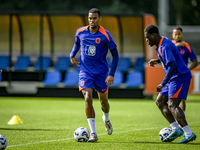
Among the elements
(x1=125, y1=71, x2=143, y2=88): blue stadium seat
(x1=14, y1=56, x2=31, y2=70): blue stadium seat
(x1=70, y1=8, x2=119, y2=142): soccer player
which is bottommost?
(x1=125, y1=71, x2=143, y2=88): blue stadium seat

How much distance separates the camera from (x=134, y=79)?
692 inches

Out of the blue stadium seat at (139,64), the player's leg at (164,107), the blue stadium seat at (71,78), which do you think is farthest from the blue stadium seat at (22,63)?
the player's leg at (164,107)

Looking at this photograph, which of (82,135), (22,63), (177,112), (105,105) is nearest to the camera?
(177,112)

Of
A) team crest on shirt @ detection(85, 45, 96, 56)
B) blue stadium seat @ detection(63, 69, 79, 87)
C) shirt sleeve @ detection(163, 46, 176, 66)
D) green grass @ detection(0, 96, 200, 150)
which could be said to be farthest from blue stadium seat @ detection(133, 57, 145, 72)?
shirt sleeve @ detection(163, 46, 176, 66)

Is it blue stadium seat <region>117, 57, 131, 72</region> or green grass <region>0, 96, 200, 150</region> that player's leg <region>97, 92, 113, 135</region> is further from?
blue stadium seat <region>117, 57, 131, 72</region>

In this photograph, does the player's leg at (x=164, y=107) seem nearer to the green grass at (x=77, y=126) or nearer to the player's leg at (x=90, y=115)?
the green grass at (x=77, y=126)

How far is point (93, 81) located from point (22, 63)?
42.0 ft

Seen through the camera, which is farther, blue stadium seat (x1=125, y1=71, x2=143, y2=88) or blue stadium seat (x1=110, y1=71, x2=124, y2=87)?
blue stadium seat (x1=110, y1=71, x2=124, y2=87)

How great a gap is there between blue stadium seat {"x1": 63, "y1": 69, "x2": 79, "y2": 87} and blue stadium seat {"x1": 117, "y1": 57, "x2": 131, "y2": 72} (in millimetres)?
2117

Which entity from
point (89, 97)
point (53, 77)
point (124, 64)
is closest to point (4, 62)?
point (53, 77)

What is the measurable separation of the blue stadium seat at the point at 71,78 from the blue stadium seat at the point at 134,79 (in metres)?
2.33

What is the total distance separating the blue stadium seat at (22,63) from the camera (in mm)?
18923

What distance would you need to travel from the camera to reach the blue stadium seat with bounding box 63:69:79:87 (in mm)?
17469

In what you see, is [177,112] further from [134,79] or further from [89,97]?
[134,79]
